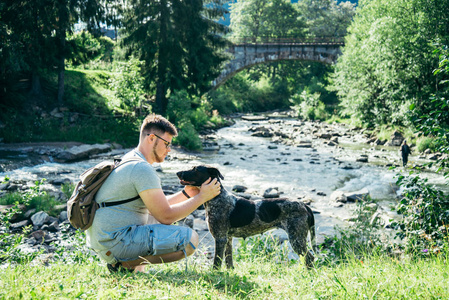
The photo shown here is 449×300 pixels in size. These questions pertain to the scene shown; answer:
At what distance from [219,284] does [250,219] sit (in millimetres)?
1492

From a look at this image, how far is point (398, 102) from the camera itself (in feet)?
75.6

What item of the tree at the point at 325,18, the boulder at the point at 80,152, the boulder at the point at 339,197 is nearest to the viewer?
the boulder at the point at 339,197

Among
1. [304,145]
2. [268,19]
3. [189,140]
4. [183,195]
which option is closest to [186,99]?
[189,140]

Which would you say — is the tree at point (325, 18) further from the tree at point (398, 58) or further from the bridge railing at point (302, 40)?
the tree at point (398, 58)

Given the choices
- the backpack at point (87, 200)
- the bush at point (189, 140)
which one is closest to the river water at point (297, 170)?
the bush at point (189, 140)

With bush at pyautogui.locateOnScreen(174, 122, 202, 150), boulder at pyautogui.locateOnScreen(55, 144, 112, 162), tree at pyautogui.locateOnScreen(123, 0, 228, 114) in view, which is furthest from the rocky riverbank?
tree at pyautogui.locateOnScreen(123, 0, 228, 114)

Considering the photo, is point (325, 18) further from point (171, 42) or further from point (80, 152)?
point (80, 152)

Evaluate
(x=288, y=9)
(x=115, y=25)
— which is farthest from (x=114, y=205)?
(x=288, y=9)

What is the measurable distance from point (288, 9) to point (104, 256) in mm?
69606

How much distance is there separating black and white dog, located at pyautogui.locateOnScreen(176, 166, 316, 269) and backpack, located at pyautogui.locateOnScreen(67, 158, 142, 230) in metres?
1.47

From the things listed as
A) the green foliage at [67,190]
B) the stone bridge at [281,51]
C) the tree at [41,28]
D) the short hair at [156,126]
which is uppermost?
the stone bridge at [281,51]

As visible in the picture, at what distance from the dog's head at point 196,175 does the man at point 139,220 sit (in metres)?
0.43

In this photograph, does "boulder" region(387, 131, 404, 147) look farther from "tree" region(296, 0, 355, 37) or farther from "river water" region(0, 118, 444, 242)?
"tree" region(296, 0, 355, 37)

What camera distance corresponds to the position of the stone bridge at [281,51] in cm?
4150
